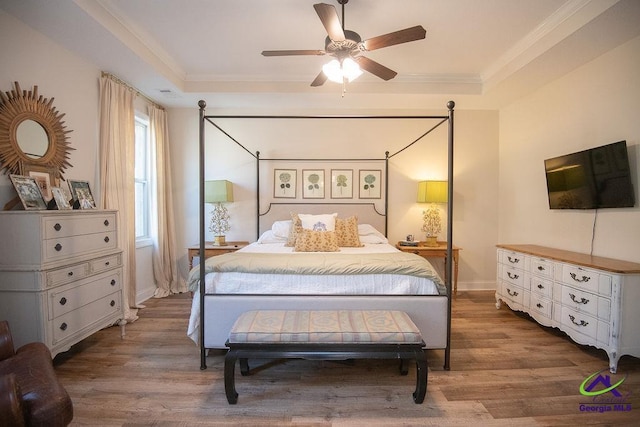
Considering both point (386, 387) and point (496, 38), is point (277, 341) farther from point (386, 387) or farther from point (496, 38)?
point (496, 38)

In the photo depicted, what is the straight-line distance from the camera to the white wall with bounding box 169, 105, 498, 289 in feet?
13.8

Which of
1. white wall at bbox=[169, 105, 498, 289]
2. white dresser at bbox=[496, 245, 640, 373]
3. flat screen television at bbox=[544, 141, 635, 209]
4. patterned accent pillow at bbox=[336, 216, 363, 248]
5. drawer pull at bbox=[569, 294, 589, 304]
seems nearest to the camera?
white dresser at bbox=[496, 245, 640, 373]

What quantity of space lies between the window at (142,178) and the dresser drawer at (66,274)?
158 cm

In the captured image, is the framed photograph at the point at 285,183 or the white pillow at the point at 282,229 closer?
the white pillow at the point at 282,229

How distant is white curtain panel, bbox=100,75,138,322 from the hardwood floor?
757 mm

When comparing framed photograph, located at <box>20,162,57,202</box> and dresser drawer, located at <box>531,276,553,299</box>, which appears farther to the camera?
dresser drawer, located at <box>531,276,553,299</box>

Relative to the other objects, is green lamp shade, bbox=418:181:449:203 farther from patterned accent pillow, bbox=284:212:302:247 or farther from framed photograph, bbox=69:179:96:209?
framed photograph, bbox=69:179:96:209

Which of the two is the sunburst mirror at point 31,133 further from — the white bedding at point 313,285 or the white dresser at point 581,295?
the white dresser at point 581,295

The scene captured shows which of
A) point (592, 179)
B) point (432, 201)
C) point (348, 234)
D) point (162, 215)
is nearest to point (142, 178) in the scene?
point (162, 215)

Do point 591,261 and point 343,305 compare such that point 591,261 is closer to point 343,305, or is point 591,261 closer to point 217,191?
point 343,305

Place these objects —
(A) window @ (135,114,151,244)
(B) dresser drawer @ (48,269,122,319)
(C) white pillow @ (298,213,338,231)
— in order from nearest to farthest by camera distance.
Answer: (B) dresser drawer @ (48,269,122,319) → (C) white pillow @ (298,213,338,231) → (A) window @ (135,114,151,244)

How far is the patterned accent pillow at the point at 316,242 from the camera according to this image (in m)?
3.02

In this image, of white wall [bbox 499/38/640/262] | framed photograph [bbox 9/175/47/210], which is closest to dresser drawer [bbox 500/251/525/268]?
white wall [bbox 499/38/640/262]

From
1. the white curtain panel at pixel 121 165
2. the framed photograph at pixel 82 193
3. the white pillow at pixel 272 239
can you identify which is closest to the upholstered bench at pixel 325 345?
the white curtain panel at pixel 121 165
